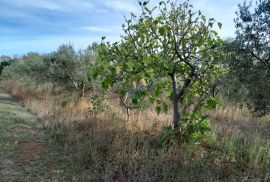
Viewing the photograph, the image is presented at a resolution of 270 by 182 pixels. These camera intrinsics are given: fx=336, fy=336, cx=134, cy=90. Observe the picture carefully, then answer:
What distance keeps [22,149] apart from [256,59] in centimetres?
658

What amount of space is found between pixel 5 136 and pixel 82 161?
3.99m

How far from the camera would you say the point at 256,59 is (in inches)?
313

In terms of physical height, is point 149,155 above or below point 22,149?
above

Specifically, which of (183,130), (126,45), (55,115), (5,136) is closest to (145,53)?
(126,45)

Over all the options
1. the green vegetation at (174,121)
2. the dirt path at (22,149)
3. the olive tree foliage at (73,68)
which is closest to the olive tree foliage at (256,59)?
the green vegetation at (174,121)

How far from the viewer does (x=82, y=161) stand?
7930 millimetres

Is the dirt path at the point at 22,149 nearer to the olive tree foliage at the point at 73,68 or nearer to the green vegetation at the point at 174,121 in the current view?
the green vegetation at the point at 174,121

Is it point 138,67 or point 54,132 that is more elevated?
point 138,67

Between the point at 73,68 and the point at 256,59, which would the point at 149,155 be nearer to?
the point at 256,59

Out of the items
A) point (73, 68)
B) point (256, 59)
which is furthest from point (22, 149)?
point (73, 68)

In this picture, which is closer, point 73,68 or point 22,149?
point 22,149

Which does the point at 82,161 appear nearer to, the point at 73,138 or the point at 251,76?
the point at 73,138

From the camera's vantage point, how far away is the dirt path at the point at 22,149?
741cm

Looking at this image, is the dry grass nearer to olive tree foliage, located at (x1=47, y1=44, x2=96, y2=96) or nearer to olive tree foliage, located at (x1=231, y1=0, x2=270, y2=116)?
olive tree foliage, located at (x1=231, y1=0, x2=270, y2=116)
